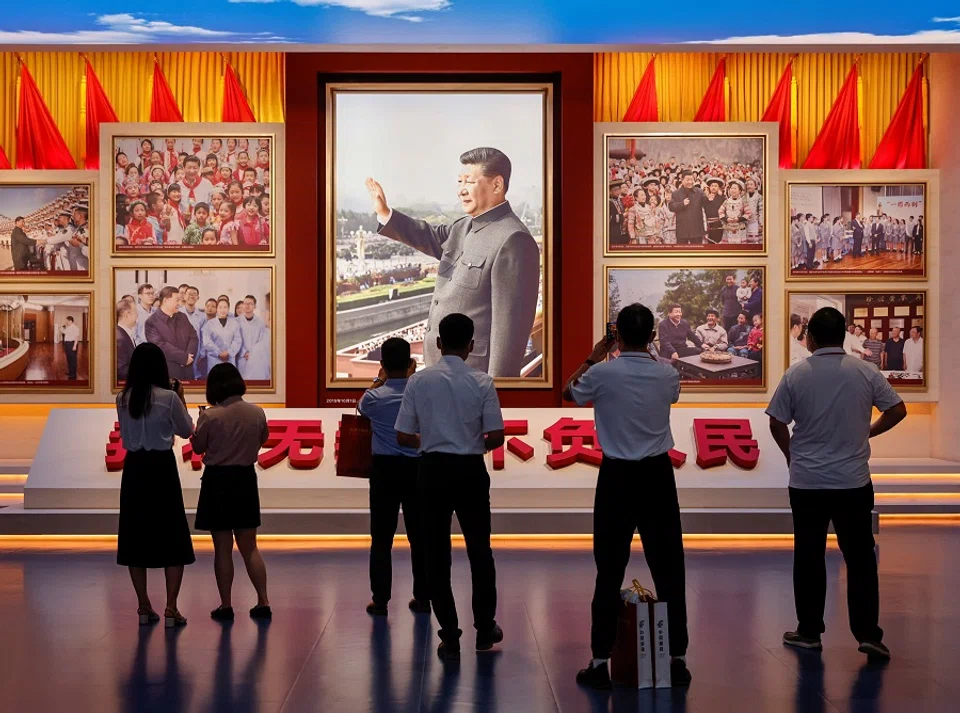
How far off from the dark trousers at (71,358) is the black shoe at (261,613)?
6.90 metres

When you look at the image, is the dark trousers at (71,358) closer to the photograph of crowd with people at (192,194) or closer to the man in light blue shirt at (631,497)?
the photograph of crowd with people at (192,194)

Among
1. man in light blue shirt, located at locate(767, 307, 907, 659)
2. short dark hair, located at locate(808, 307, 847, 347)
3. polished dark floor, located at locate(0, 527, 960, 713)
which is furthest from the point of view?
short dark hair, located at locate(808, 307, 847, 347)

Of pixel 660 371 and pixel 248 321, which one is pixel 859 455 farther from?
pixel 248 321

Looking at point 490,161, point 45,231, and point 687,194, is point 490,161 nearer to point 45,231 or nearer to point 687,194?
point 687,194

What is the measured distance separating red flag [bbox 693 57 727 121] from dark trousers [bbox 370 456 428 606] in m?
Answer: 7.75

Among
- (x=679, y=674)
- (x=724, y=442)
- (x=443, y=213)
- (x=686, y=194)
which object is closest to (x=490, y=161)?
(x=443, y=213)

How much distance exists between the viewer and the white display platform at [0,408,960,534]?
9.34 meters

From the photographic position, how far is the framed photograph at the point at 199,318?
39.2 ft

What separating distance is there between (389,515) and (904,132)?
9.25m

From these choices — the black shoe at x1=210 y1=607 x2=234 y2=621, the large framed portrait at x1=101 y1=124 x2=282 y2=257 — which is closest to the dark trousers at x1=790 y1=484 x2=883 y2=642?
the black shoe at x1=210 y1=607 x2=234 y2=621

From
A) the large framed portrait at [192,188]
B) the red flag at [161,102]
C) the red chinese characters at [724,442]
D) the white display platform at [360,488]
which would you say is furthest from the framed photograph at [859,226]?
the red flag at [161,102]

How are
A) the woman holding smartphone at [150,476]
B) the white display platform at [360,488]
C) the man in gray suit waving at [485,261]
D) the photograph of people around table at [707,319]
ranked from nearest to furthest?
1. the woman holding smartphone at [150,476]
2. the white display platform at [360,488]
3. the man in gray suit waving at [485,261]
4. the photograph of people around table at [707,319]

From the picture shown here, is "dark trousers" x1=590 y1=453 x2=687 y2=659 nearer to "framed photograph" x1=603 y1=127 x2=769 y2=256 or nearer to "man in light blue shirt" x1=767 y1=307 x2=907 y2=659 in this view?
"man in light blue shirt" x1=767 y1=307 x2=907 y2=659

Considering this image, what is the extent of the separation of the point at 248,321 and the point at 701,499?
540 cm
